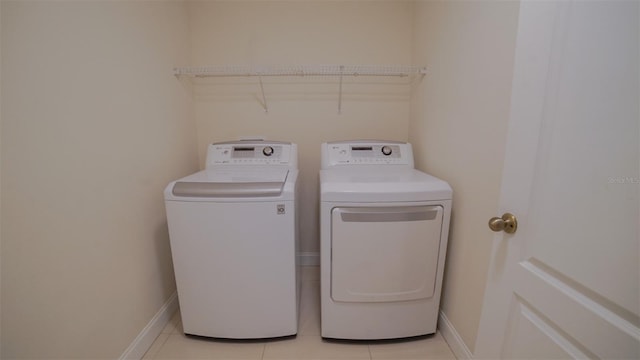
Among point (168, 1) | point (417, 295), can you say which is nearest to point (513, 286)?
point (417, 295)

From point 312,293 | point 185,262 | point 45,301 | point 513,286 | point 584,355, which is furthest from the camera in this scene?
point 312,293

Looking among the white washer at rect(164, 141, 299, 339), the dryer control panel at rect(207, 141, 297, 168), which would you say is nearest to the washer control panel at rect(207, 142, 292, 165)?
the dryer control panel at rect(207, 141, 297, 168)

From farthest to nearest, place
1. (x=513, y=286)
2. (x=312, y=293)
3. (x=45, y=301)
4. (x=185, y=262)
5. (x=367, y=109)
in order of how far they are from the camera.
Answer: (x=367, y=109) → (x=312, y=293) → (x=185, y=262) → (x=45, y=301) → (x=513, y=286)

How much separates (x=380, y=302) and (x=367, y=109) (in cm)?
143

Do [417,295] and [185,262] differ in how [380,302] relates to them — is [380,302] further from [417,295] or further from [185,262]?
[185,262]

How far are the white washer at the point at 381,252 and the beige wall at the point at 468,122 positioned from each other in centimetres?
11

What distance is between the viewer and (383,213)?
3.83 feet

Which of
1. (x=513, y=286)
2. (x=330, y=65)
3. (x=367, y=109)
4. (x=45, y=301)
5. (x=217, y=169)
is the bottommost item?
(x=45, y=301)

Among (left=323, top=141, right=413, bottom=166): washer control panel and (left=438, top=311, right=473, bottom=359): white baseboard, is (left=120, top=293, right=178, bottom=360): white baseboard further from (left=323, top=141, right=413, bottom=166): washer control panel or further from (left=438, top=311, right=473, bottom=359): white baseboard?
(left=438, top=311, right=473, bottom=359): white baseboard

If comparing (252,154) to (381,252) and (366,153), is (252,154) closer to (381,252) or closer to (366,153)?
(366,153)

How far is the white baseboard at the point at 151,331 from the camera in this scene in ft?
4.00

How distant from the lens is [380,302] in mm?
1292

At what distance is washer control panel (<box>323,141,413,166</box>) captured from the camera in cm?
163

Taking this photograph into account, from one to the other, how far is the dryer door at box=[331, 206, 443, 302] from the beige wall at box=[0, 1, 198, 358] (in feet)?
3.45
